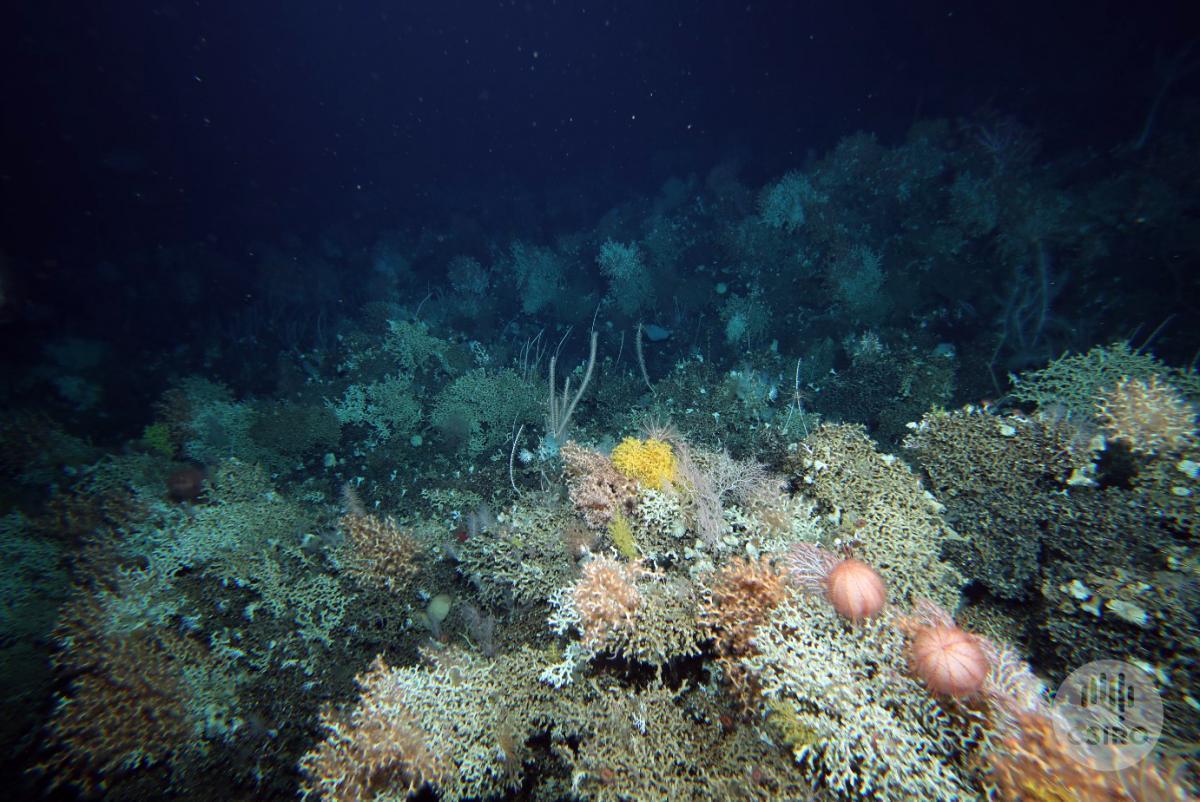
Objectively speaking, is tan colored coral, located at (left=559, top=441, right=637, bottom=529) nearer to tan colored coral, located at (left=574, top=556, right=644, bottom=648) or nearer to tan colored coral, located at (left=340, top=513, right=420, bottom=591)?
tan colored coral, located at (left=574, top=556, right=644, bottom=648)

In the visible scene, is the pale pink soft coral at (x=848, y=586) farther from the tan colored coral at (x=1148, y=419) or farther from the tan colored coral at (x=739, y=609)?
the tan colored coral at (x=1148, y=419)

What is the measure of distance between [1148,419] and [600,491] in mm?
4548

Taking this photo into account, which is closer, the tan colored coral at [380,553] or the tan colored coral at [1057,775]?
the tan colored coral at [1057,775]

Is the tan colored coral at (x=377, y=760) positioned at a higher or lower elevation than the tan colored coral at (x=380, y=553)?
lower

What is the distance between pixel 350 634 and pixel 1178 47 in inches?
961

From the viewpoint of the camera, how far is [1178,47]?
41.7 feet

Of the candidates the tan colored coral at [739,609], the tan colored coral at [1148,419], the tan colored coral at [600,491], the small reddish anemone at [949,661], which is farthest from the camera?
the tan colored coral at [600,491]

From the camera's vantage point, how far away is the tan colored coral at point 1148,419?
136 inches

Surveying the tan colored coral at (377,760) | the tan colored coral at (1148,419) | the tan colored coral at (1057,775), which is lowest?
the tan colored coral at (377,760)

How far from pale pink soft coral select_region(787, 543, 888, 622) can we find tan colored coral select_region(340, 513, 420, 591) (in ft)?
11.5

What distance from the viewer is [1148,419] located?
3566 millimetres

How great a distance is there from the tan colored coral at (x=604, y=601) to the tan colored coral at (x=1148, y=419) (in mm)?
4242

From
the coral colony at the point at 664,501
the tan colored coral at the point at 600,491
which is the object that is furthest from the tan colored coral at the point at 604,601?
the tan colored coral at the point at 600,491

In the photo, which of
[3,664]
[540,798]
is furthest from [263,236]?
[540,798]
